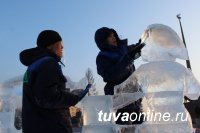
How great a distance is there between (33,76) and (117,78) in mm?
1228

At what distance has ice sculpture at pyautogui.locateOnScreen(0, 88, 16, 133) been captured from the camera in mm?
4000

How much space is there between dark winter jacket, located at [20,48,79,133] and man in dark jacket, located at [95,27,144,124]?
1.03m

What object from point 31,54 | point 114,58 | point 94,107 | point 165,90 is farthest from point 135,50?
point 31,54

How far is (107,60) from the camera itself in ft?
11.9

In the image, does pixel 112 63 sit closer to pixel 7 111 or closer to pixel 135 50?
pixel 135 50

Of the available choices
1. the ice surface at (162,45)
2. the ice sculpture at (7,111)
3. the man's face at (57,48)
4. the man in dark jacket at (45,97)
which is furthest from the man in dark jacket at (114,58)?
the ice sculpture at (7,111)

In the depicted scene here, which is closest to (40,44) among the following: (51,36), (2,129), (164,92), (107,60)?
(51,36)

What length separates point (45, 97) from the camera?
2.41m

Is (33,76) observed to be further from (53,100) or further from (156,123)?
(156,123)

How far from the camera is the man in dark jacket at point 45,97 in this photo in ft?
7.98

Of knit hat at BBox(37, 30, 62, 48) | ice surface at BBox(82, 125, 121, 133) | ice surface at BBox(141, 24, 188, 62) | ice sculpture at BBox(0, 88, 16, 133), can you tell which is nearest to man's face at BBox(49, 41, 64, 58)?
knit hat at BBox(37, 30, 62, 48)

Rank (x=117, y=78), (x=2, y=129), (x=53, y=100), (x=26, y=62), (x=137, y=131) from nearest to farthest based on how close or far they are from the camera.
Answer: (x=53, y=100)
(x=26, y=62)
(x=137, y=131)
(x=117, y=78)
(x=2, y=129)

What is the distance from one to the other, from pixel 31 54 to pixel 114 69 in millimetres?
1099

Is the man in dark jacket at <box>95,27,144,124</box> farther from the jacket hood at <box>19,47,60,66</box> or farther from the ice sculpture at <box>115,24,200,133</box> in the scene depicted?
the jacket hood at <box>19,47,60,66</box>
